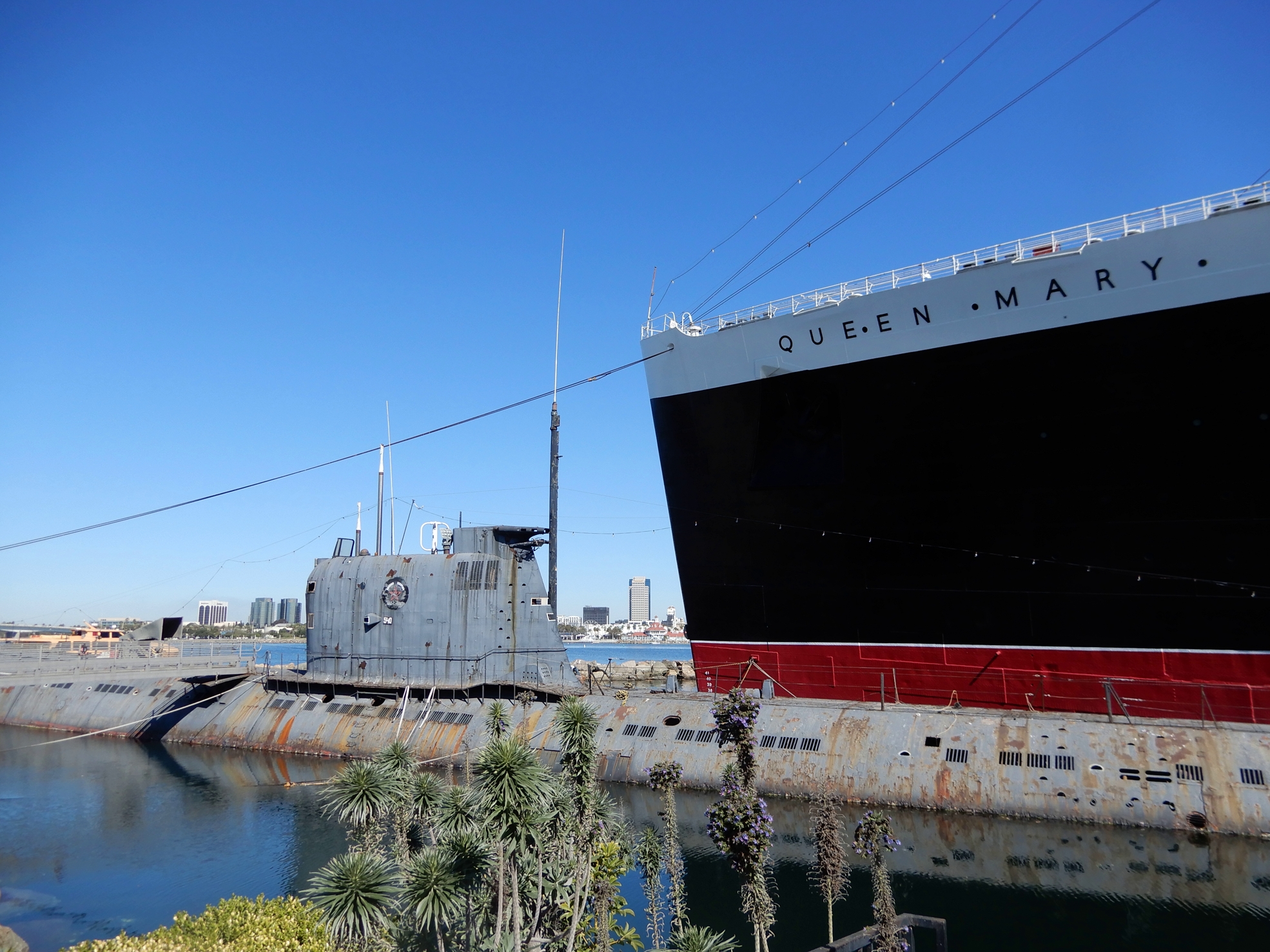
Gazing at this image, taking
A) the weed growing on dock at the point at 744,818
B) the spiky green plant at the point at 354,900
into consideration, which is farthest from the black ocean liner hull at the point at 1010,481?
the spiky green plant at the point at 354,900

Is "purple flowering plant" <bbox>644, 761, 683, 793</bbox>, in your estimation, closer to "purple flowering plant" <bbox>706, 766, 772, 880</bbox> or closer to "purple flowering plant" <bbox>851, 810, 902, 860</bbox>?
"purple flowering plant" <bbox>706, 766, 772, 880</bbox>

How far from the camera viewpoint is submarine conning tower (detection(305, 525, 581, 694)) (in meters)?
26.5

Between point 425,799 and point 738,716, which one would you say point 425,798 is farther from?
point 738,716

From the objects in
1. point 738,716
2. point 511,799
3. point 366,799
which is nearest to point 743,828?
point 738,716

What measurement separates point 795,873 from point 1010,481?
32.7 feet

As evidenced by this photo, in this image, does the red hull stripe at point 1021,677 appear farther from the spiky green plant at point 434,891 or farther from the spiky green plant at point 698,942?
the spiky green plant at point 434,891

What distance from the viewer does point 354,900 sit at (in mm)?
7871

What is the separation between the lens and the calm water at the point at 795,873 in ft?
40.9

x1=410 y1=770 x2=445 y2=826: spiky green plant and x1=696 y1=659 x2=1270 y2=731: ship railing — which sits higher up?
x1=696 y1=659 x2=1270 y2=731: ship railing

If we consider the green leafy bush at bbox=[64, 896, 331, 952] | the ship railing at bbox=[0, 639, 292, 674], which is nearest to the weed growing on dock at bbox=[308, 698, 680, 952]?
the green leafy bush at bbox=[64, 896, 331, 952]

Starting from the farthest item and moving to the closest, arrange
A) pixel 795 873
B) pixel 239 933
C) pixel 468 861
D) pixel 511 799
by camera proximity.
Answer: pixel 795 873 < pixel 468 861 < pixel 511 799 < pixel 239 933

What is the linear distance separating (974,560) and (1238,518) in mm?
5191

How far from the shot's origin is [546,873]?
9453 mm

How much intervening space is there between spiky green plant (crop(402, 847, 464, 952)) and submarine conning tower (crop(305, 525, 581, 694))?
16.8 meters
